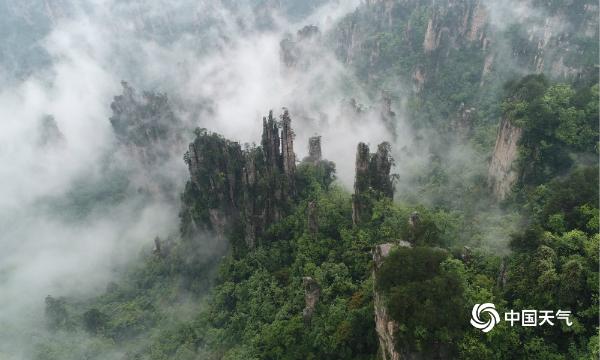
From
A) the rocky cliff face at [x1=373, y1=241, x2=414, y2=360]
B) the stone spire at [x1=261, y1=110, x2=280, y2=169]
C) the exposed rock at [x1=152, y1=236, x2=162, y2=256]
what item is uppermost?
the stone spire at [x1=261, y1=110, x2=280, y2=169]

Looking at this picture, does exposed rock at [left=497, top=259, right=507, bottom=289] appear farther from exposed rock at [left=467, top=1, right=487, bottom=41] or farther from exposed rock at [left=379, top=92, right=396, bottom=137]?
exposed rock at [left=467, top=1, right=487, bottom=41]

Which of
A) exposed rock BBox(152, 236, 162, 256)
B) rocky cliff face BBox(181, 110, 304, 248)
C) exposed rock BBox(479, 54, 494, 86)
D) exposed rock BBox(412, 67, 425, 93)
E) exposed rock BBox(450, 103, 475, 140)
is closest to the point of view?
rocky cliff face BBox(181, 110, 304, 248)

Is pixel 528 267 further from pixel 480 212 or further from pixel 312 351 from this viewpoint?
pixel 480 212

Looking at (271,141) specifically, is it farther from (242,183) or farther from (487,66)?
(487,66)

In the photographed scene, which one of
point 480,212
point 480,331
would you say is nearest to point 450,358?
point 480,331

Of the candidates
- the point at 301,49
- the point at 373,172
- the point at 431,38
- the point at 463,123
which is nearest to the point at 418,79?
the point at 431,38

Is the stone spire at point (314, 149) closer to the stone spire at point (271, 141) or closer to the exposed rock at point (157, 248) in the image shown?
the stone spire at point (271, 141)

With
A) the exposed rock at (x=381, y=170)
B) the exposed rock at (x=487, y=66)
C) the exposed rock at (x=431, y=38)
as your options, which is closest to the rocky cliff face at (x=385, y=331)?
the exposed rock at (x=381, y=170)

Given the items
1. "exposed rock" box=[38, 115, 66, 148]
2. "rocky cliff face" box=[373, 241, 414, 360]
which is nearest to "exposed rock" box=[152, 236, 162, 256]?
"rocky cliff face" box=[373, 241, 414, 360]
